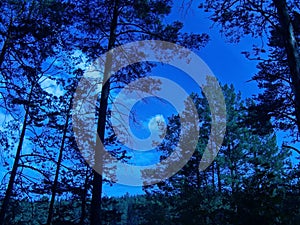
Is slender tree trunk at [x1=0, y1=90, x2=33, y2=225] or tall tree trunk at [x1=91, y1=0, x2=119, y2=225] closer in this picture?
tall tree trunk at [x1=91, y1=0, x2=119, y2=225]

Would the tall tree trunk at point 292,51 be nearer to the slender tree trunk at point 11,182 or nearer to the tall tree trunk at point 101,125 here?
the tall tree trunk at point 101,125

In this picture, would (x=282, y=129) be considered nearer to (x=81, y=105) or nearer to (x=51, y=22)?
(x=81, y=105)

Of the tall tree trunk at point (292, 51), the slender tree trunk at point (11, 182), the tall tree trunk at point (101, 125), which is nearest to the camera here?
the tall tree trunk at point (292, 51)

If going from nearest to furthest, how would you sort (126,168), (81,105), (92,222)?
(92,222), (81,105), (126,168)

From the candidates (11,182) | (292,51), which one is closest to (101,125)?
(292,51)

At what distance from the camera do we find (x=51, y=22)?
7746 mm

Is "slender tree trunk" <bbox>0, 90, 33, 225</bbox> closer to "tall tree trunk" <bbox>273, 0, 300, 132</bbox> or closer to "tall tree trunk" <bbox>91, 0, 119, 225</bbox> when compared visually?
"tall tree trunk" <bbox>91, 0, 119, 225</bbox>

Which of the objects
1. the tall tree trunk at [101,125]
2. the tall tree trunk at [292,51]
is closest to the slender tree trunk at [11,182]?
the tall tree trunk at [101,125]

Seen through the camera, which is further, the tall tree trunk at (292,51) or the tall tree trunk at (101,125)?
the tall tree trunk at (101,125)

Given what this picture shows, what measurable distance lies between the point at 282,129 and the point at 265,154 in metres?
13.3

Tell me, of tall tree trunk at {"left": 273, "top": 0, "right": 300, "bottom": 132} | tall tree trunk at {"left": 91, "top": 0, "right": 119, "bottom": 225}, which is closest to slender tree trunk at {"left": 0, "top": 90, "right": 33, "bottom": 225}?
tall tree trunk at {"left": 91, "top": 0, "right": 119, "bottom": 225}

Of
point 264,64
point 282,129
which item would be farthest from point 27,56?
point 282,129

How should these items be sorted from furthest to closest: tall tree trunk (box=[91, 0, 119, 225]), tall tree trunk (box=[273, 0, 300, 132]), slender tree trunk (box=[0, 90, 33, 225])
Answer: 1. slender tree trunk (box=[0, 90, 33, 225])
2. tall tree trunk (box=[91, 0, 119, 225])
3. tall tree trunk (box=[273, 0, 300, 132])

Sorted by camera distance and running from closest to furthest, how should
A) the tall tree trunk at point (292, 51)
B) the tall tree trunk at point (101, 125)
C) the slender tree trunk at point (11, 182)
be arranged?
the tall tree trunk at point (292, 51) < the tall tree trunk at point (101, 125) < the slender tree trunk at point (11, 182)
